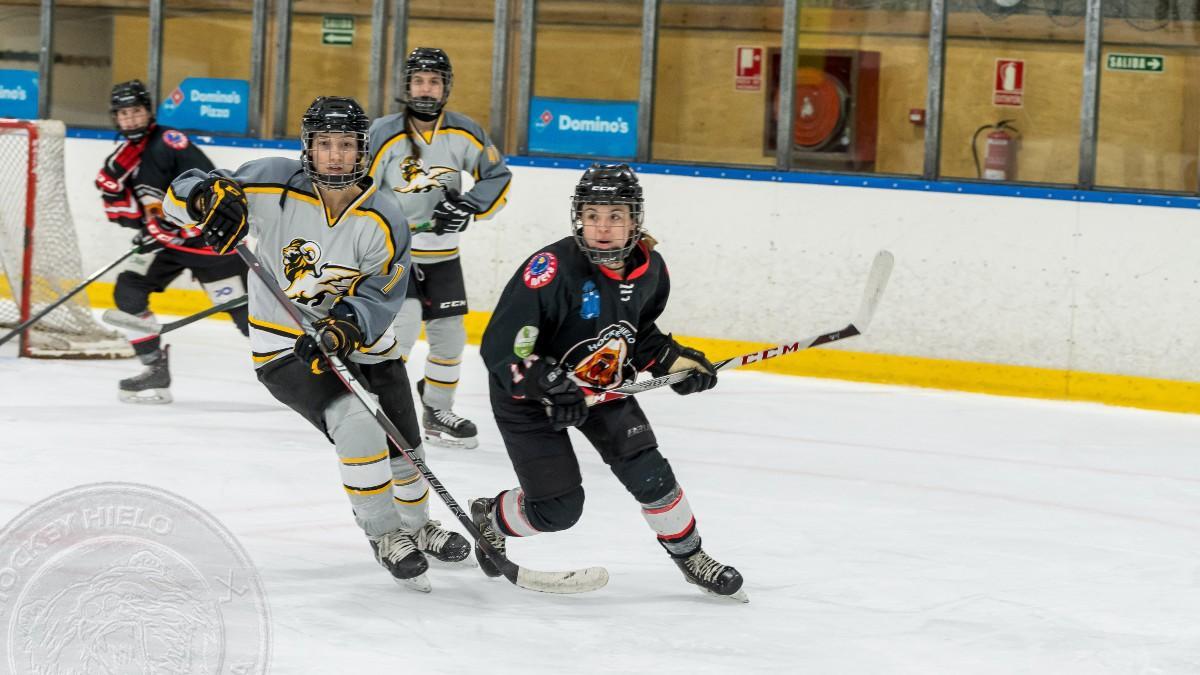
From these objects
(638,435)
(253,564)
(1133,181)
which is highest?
(1133,181)

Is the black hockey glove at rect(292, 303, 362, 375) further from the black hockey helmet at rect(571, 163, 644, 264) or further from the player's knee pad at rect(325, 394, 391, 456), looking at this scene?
the black hockey helmet at rect(571, 163, 644, 264)

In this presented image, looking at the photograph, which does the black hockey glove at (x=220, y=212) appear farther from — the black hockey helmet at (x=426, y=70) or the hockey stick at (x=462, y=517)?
the black hockey helmet at (x=426, y=70)

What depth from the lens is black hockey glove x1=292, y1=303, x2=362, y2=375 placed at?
10.0 feet

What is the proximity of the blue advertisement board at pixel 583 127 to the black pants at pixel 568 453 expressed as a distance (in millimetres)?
4109

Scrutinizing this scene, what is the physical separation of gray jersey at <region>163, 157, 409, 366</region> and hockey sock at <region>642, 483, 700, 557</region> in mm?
651

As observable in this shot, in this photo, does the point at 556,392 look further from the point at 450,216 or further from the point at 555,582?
the point at 450,216

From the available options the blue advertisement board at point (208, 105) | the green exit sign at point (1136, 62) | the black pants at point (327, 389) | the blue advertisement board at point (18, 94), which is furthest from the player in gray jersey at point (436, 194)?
the blue advertisement board at point (18, 94)

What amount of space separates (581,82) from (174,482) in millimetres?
3643

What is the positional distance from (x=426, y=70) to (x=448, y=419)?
3.41ft

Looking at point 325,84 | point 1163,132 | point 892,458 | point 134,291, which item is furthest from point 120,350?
point 1163,132

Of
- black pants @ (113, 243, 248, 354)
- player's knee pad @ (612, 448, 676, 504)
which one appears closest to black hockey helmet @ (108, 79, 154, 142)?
black pants @ (113, 243, 248, 354)

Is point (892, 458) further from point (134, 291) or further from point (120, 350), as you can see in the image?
point (120, 350)

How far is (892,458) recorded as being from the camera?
499 cm

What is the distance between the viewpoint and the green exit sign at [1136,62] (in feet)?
21.0
